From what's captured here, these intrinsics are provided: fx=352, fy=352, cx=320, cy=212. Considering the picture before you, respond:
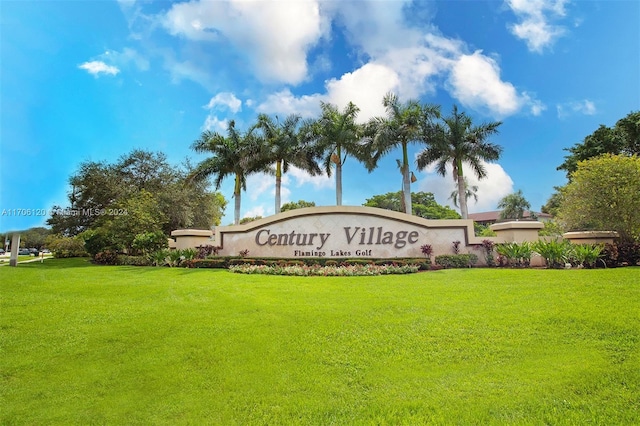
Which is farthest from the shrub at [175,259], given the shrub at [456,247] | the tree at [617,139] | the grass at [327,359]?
the tree at [617,139]

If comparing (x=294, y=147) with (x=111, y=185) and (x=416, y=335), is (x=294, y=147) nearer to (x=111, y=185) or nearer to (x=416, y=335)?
(x=111, y=185)

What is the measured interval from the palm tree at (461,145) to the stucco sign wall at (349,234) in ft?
21.1

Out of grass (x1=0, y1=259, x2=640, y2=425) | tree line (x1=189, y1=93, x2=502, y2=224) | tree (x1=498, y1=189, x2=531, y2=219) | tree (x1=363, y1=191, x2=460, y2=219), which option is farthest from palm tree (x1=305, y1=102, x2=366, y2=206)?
tree (x1=498, y1=189, x2=531, y2=219)

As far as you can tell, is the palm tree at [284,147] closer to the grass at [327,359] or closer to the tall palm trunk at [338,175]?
the tall palm trunk at [338,175]

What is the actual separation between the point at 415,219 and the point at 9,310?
15.6 m

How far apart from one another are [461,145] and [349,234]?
1106 centimetres

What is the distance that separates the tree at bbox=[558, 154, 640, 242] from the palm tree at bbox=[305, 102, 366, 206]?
11.8m

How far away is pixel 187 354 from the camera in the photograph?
16.8 feet

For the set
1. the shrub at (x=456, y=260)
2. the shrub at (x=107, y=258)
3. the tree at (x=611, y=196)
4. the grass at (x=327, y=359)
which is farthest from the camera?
the shrub at (x=107, y=258)

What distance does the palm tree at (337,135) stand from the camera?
2200cm

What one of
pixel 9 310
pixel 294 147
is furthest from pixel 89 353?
pixel 294 147

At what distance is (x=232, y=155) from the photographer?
23672 millimetres

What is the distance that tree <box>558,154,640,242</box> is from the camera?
1482 cm

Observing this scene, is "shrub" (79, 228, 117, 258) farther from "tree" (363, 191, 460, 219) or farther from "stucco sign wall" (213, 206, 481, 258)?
"tree" (363, 191, 460, 219)
